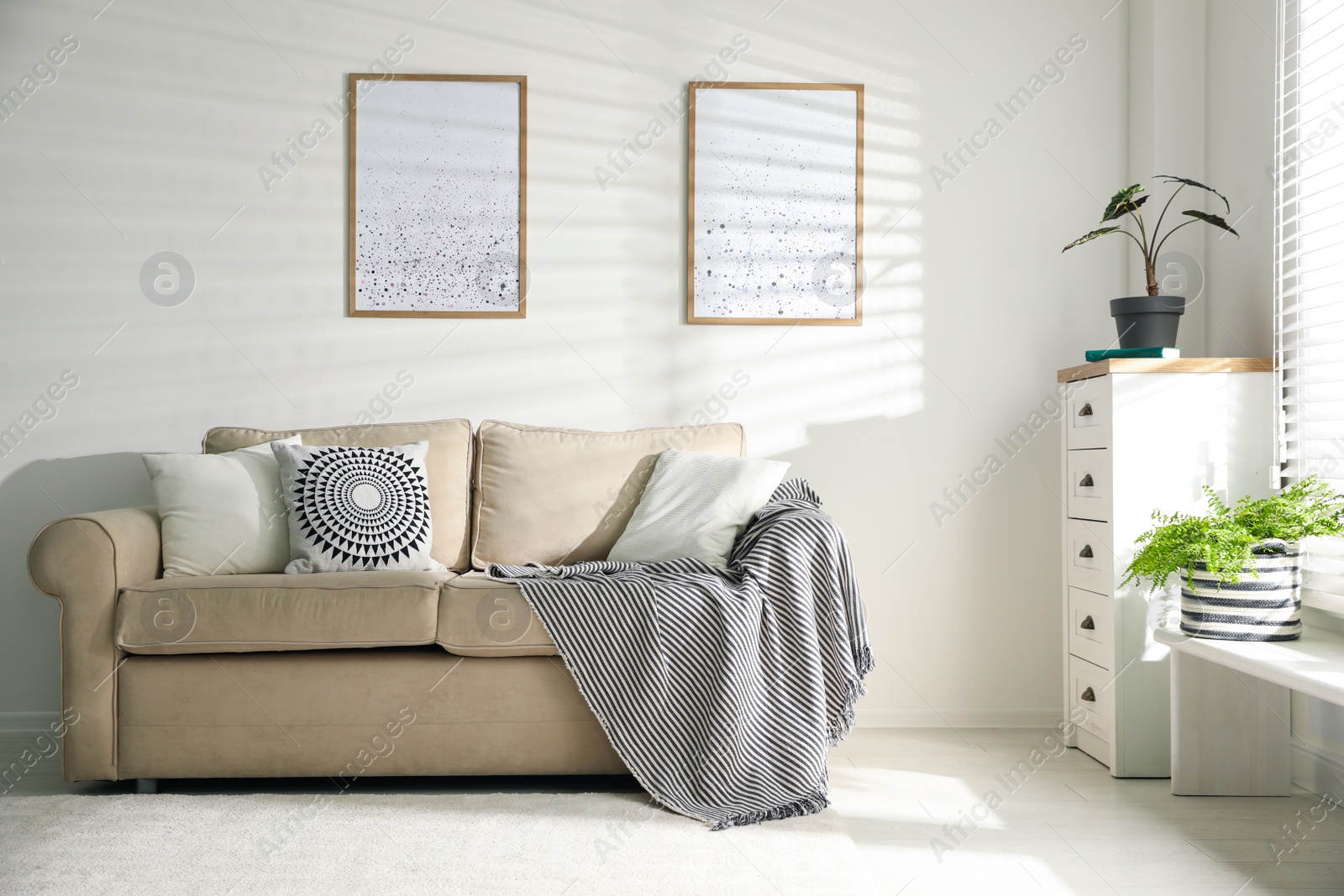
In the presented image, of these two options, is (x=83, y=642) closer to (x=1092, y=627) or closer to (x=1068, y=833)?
(x=1068, y=833)

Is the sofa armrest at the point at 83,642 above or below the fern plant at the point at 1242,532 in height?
below

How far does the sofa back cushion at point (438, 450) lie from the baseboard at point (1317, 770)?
2.36 meters

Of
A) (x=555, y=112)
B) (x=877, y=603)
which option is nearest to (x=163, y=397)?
(x=555, y=112)

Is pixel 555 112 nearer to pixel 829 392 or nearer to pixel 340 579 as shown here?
pixel 829 392

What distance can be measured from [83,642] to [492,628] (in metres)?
0.97

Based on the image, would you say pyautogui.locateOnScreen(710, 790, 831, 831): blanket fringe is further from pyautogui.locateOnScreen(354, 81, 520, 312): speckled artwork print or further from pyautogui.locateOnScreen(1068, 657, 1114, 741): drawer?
pyautogui.locateOnScreen(354, 81, 520, 312): speckled artwork print

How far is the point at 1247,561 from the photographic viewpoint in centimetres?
210

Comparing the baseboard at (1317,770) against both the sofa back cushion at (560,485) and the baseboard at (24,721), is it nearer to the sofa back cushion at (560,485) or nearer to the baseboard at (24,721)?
the sofa back cushion at (560,485)

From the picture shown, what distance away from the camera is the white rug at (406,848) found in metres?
1.72

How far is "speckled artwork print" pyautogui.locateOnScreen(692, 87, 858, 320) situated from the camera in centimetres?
315

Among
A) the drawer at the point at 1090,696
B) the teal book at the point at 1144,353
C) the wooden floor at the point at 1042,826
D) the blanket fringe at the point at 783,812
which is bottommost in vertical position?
the wooden floor at the point at 1042,826

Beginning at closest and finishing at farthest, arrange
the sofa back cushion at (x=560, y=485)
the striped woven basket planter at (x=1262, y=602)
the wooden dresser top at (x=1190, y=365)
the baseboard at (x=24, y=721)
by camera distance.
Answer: the striped woven basket planter at (x=1262, y=602)
the wooden dresser top at (x=1190, y=365)
the sofa back cushion at (x=560, y=485)
the baseboard at (x=24, y=721)

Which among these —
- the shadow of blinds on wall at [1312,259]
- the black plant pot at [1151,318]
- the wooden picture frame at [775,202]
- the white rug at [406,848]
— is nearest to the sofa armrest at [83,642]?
the white rug at [406,848]

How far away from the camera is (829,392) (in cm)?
316
